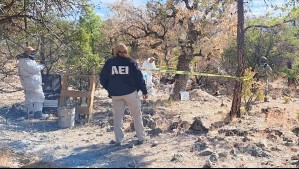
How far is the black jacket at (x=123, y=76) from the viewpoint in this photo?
24.2 ft

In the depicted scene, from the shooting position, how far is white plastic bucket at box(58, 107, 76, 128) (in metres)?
10.0

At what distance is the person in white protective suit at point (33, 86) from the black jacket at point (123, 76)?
14.0 ft

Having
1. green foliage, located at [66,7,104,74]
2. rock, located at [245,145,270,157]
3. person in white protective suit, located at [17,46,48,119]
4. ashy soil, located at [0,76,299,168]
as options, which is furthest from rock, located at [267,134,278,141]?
person in white protective suit, located at [17,46,48,119]

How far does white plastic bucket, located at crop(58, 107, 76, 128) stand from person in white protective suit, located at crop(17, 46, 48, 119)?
4.82 feet

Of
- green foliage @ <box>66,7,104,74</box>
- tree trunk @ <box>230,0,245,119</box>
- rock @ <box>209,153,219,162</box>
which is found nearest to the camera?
rock @ <box>209,153,219,162</box>

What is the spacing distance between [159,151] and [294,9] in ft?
18.6

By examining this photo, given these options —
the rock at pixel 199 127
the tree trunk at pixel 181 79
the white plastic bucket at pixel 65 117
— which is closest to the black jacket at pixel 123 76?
the rock at pixel 199 127

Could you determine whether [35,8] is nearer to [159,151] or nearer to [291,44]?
[159,151]

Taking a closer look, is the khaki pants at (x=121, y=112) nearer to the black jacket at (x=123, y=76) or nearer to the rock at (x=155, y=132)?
the black jacket at (x=123, y=76)

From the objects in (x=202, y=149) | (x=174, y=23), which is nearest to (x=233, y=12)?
→ (x=174, y=23)

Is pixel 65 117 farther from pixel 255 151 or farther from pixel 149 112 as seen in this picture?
pixel 255 151

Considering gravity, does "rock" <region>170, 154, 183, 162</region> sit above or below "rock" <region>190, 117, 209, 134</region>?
below

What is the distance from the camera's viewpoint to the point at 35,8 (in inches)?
340

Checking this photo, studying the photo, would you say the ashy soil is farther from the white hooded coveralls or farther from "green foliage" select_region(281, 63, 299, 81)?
"green foliage" select_region(281, 63, 299, 81)
